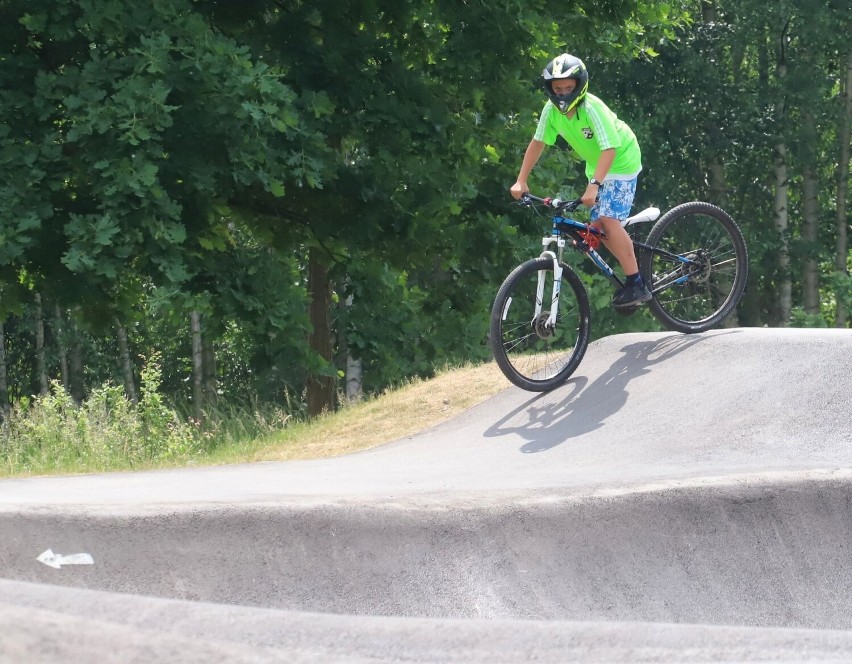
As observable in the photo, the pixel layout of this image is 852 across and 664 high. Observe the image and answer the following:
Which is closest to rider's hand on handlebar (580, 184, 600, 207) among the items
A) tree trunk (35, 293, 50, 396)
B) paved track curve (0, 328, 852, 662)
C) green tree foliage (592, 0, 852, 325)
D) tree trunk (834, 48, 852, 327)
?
paved track curve (0, 328, 852, 662)

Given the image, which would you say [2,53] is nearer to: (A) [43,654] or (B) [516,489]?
(B) [516,489]

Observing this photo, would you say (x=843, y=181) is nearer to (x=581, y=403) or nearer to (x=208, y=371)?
(x=208, y=371)

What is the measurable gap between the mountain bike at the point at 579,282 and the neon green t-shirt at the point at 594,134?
373mm

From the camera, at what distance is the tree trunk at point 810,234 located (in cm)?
2745

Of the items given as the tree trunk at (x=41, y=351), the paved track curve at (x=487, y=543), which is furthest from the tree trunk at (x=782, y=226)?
the paved track curve at (x=487, y=543)

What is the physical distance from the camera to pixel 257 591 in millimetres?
4875

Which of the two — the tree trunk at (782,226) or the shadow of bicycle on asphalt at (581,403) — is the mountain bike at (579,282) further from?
the tree trunk at (782,226)

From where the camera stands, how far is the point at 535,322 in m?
8.10

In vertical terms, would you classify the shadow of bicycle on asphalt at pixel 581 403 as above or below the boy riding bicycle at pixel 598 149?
below

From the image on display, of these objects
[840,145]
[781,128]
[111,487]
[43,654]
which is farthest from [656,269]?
[840,145]

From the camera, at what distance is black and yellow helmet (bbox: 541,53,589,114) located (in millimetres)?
7789

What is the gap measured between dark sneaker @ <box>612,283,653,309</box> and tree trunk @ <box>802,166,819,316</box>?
1976 cm

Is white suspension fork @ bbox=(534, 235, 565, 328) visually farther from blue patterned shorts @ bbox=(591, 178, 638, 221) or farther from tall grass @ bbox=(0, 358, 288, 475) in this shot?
tall grass @ bbox=(0, 358, 288, 475)

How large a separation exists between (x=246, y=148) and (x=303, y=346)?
303cm
